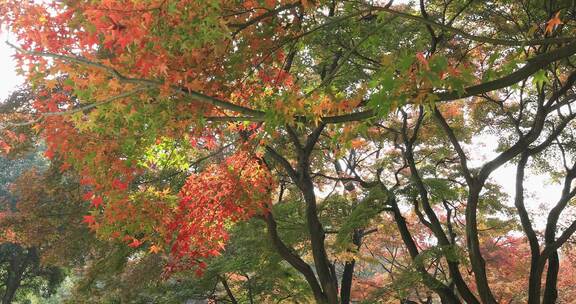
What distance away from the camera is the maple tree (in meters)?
3.27

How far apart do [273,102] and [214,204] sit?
2.39 metres

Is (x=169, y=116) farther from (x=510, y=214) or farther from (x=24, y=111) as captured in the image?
(x=510, y=214)

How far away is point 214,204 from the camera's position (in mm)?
6176

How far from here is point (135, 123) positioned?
12.7 feet

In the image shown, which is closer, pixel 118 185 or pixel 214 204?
pixel 118 185

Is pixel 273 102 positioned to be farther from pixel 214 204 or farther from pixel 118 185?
pixel 214 204

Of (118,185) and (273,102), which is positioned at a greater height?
(273,102)

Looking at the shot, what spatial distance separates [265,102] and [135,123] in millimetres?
1649

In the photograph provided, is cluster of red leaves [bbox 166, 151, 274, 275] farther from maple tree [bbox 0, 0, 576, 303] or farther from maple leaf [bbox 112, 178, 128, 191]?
maple leaf [bbox 112, 178, 128, 191]

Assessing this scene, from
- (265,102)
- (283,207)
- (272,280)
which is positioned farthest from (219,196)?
(272,280)

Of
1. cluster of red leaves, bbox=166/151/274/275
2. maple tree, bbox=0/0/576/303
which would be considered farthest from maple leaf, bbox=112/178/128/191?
cluster of red leaves, bbox=166/151/274/275

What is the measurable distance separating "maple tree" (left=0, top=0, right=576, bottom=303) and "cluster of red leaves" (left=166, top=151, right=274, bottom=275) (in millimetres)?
27

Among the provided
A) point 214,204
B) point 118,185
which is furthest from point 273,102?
point 214,204

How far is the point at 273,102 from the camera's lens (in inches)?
167
